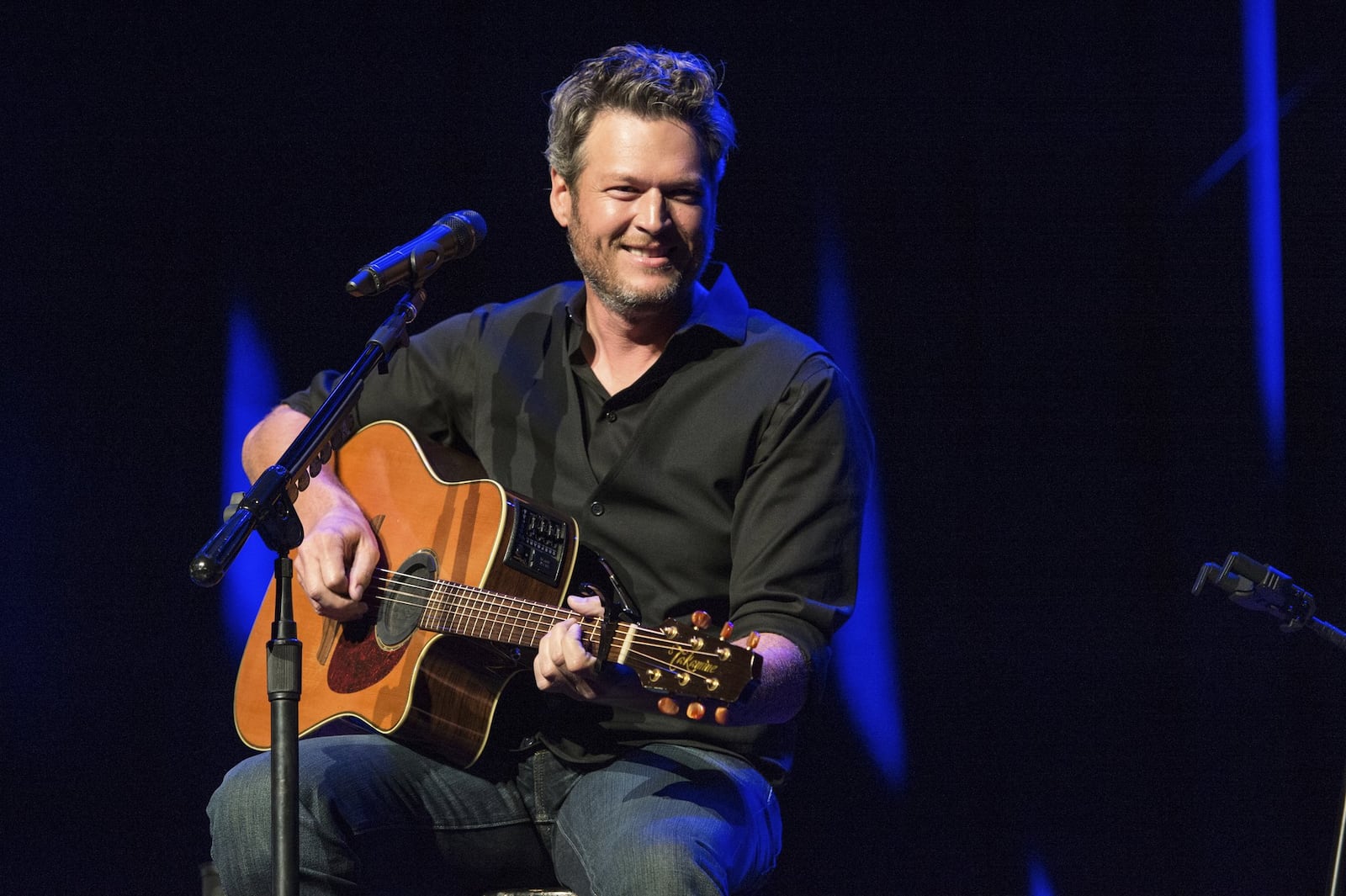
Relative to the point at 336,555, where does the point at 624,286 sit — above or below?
above

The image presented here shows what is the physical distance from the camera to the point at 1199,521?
317 centimetres

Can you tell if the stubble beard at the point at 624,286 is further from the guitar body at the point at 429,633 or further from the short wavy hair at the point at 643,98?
the guitar body at the point at 429,633

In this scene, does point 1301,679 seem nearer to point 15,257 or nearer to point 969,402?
point 969,402

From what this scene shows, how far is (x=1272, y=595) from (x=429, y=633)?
5.67 feet

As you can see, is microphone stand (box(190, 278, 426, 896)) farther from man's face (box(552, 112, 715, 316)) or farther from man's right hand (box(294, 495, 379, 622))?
man's face (box(552, 112, 715, 316))

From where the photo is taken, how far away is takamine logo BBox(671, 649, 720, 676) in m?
1.85

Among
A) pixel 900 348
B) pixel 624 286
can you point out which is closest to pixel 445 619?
pixel 624 286

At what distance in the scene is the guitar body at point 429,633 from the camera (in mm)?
2287

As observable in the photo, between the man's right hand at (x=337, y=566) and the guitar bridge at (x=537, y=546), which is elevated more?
the guitar bridge at (x=537, y=546)

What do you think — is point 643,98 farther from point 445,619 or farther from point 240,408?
point 240,408

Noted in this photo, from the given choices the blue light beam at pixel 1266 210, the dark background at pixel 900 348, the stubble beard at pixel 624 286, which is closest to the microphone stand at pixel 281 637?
the stubble beard at pixel 624 286

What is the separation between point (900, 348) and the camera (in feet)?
10.8

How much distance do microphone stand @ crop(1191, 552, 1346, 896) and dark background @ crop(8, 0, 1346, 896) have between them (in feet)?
1.97

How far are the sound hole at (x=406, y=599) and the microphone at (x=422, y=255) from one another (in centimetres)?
58
